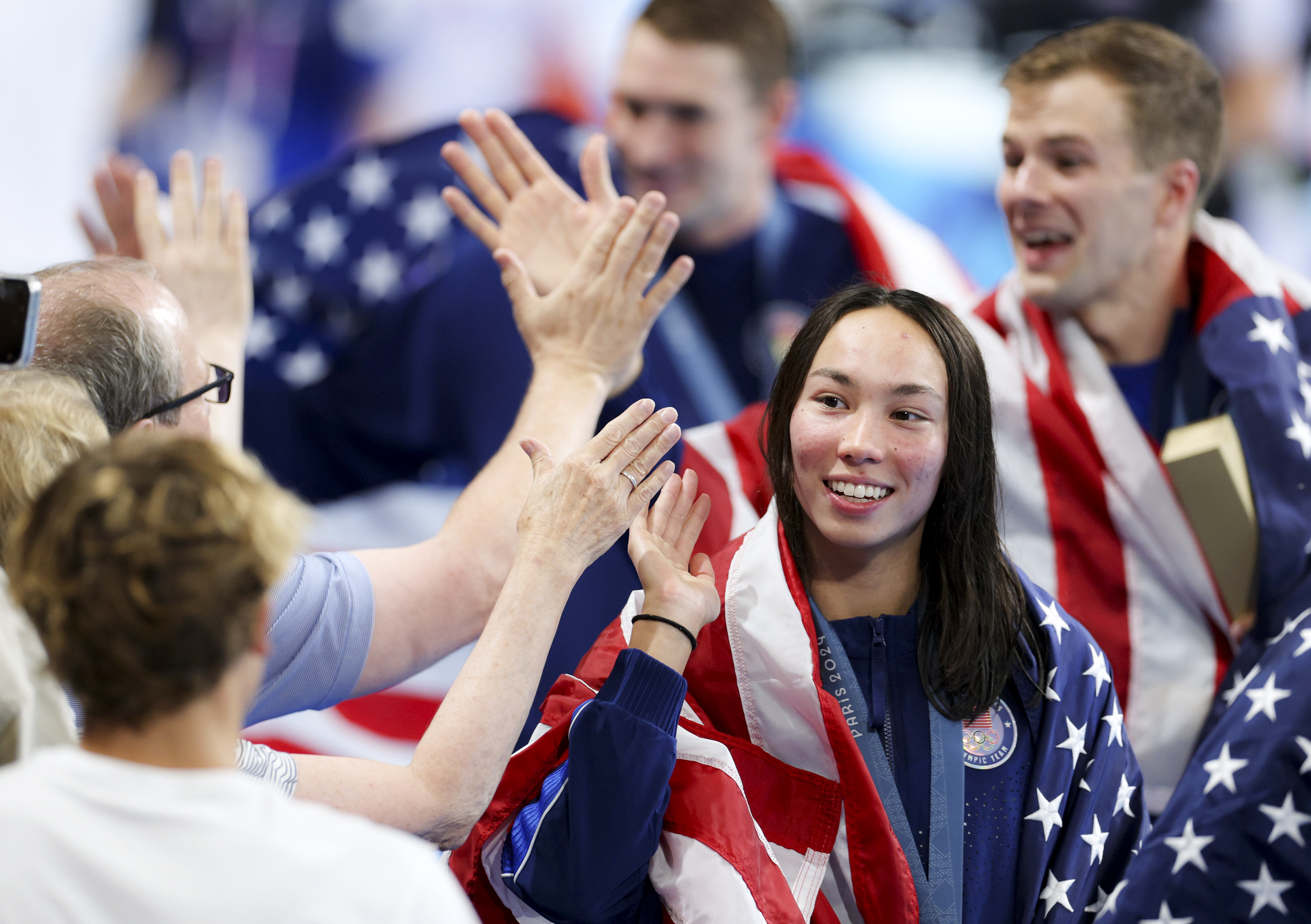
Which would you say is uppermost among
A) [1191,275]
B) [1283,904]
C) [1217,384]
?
[1191,275]

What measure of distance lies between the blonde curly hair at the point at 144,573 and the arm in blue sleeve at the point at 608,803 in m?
0.62

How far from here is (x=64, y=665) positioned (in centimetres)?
95

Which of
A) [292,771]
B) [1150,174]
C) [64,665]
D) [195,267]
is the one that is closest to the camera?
[64,665]

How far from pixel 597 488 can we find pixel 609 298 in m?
0.57

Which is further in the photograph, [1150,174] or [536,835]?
[1150,174]

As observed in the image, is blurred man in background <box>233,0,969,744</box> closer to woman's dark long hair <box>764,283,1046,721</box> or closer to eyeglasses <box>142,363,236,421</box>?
eyeglasses <box>142,363,236,421</box>

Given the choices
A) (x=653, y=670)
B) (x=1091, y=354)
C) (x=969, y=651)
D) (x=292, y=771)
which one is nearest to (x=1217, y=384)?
(x=1091, y=354)

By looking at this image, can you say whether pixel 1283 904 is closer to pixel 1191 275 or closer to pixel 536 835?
pixel 536 835

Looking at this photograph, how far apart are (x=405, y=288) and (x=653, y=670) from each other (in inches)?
94.8

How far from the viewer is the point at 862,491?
1703 mm

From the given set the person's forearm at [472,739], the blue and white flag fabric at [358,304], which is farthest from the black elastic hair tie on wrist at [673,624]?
the blue and white flag fabric at [358,304]

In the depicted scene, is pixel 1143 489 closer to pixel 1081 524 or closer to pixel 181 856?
pixel 1081 524

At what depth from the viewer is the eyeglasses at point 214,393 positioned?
1666mm

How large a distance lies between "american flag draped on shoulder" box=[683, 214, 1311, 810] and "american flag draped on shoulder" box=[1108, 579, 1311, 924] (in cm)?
55
